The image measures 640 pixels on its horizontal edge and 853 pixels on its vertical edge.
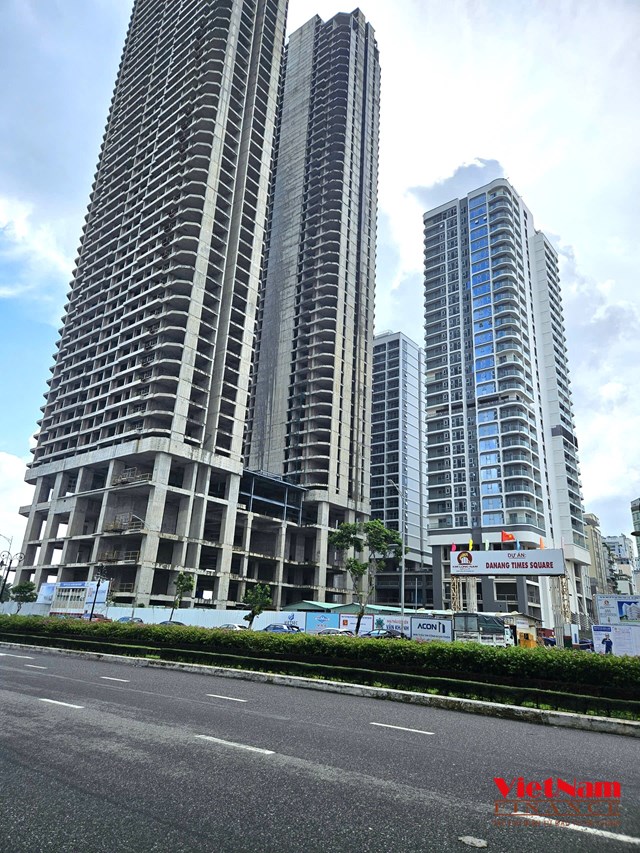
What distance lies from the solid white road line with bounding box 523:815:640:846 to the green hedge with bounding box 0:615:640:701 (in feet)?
34.1

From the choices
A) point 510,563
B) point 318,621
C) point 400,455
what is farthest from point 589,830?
point 400,455

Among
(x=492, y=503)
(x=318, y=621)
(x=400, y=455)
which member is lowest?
(x=318, y=621)

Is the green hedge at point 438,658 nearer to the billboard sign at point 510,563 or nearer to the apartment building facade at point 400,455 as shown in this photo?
the billboard sign at point 510,563

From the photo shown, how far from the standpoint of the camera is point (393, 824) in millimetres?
5777

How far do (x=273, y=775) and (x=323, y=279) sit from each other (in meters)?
99.3

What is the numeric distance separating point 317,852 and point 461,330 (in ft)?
341

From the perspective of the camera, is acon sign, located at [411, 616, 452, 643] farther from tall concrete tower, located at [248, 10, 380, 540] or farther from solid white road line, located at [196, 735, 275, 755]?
tall concrete tower, located at [248, 10, 380, 540]

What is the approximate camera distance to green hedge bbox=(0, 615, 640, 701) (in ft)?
49.8

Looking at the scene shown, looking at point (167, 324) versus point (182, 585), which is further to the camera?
point (167, 324)

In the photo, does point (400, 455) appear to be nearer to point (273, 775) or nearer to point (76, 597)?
point (76, 597)

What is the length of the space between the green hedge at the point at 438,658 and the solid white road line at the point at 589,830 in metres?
10.4

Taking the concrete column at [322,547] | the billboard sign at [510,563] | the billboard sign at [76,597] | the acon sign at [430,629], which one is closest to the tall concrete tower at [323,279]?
the concrete column at [322,547]

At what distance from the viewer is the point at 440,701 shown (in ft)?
50.9

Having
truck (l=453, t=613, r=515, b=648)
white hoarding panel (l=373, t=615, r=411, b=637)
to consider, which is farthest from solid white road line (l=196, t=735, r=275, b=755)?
white hoarding panel (l=373, t=615, r=411, b=637)
